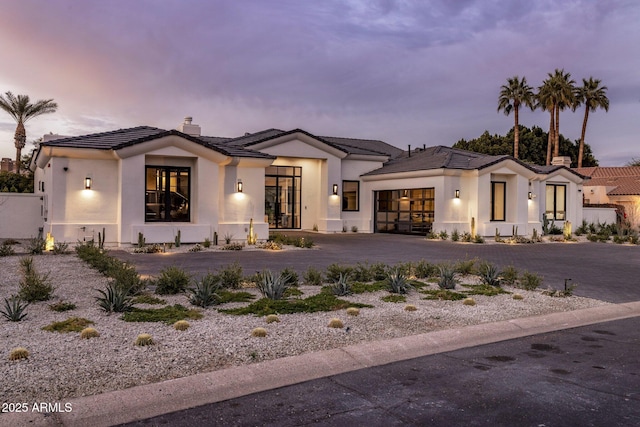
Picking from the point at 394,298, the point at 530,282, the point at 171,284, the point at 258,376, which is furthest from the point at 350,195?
the point at 258,376

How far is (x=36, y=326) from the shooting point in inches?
274

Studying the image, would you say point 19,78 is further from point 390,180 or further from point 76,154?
point 390,180

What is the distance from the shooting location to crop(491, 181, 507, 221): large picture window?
2711 cm

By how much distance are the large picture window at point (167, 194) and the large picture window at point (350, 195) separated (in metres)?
11.5

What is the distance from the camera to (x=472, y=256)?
17750 millimetres

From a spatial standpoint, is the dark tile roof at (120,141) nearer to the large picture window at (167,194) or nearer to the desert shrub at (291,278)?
the large picture window at (167,194)

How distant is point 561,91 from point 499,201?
92.9 feet

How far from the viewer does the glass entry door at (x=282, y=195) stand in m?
29.3

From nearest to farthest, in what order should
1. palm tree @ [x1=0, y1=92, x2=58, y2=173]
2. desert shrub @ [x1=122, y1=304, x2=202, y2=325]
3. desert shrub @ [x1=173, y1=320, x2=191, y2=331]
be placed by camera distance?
1. desert shrub @ [x1=173, y1=320, x2=191, y2=331]
2. desert shrub @ [x1=122, y1=304, x2=202, y2=325]
3. palm tree @ [x1=0, y1=92, x2=58, y2=173]

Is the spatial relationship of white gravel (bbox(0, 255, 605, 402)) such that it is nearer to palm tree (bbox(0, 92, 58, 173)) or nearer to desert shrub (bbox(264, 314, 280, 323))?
desert shrub (bbox(264, 314, 280, 323))

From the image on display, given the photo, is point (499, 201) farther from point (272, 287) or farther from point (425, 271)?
point (272, 287)

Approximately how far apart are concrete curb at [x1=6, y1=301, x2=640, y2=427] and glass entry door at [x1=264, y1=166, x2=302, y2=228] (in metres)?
22.1

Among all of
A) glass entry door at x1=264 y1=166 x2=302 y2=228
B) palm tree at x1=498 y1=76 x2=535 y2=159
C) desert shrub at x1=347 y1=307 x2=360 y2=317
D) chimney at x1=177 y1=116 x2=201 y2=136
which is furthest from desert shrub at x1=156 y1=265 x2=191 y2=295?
palm tree at x1=498 y1=76 x2=535 y2=159

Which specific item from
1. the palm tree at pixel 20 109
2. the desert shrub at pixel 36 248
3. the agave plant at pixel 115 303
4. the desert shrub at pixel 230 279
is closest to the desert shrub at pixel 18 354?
the agave plant at pixel 115 303
